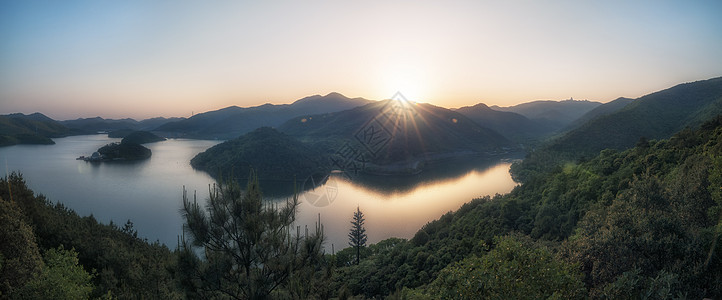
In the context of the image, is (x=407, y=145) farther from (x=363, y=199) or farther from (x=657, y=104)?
(x=657, y=104)

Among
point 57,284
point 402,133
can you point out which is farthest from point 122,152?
point 57,284

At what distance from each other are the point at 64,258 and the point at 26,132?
151m

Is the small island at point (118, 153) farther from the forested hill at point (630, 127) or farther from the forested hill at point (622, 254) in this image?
the forested hill at point (630, 127)

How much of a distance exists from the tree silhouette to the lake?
1769cm

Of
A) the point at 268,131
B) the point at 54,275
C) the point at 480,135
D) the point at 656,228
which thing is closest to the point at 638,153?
the point at 656,228

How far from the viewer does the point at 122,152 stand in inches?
3031

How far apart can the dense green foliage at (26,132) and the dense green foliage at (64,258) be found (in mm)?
119047

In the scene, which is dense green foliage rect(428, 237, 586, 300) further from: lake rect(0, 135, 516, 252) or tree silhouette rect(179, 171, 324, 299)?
lake rect(0, 135, 516, 252)

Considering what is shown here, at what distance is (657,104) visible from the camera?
6562 cm

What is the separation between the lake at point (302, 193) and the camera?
32.8 m

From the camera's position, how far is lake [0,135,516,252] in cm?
3284

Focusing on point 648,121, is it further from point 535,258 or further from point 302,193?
point 535,258

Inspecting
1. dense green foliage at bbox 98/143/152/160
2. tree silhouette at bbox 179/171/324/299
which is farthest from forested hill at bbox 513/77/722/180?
dense green foliage at bbox 98/143/152/160

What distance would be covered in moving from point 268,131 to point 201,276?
74393 mm
